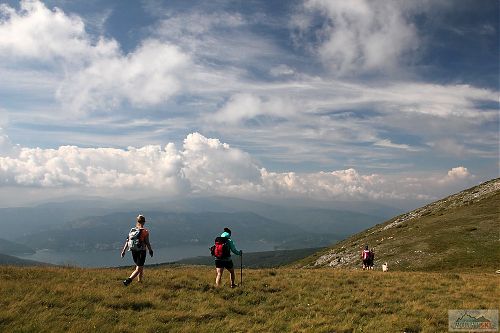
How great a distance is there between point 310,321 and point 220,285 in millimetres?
5704

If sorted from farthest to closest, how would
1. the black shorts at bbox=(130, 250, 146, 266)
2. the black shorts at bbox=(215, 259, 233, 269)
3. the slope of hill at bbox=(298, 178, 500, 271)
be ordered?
the slope of hill at bbox=(298, 178, 500, 271) < the black shorts at bbox=(215, 259, 233, 269) < the black shorts at bbox=(130, 250, 146, 266)

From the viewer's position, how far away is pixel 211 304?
14.6 meters

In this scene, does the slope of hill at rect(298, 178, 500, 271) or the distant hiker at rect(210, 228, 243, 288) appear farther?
the slope of hill at rect(298, 178, 500, 271)

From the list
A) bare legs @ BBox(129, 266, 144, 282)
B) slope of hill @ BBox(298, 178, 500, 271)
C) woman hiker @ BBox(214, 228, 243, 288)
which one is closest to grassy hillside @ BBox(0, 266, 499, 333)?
bare legs @ BBox(129, 266, 144, 282)

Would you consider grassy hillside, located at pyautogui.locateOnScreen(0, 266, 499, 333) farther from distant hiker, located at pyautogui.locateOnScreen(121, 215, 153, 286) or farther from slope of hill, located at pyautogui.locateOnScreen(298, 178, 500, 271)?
slope of hill, located at pyautogui.locateOnScreen(298, 178, 500, 271)

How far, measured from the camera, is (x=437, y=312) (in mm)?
14984

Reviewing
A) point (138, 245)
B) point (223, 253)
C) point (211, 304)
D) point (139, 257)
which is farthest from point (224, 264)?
point (138, 245)

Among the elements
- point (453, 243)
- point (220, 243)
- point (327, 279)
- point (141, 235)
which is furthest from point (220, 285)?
point (453, 243)

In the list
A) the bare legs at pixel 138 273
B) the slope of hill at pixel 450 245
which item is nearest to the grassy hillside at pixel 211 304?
the bare legs at pixel 138 273

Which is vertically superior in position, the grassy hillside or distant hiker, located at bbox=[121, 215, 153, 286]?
distant hiker, located at bbox=[121, 215, 153, 286]

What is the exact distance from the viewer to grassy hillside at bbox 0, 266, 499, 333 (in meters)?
11.9

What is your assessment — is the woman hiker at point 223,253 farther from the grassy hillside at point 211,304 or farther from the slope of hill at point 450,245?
the slope of hill at point 450,245

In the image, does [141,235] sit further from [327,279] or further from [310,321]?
[327,279]

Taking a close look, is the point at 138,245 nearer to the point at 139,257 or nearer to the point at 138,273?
the point at 139,257
